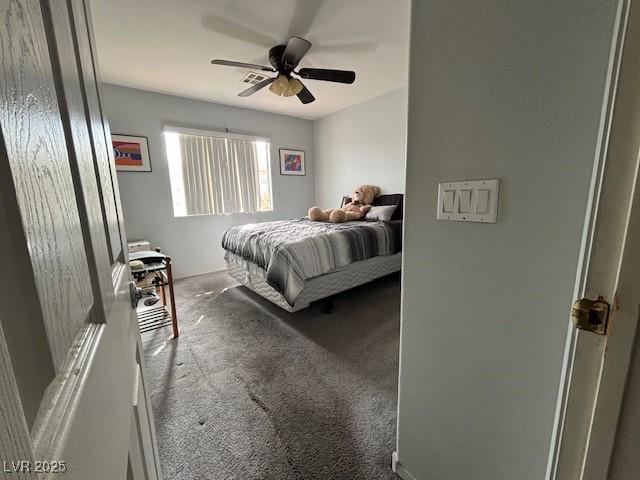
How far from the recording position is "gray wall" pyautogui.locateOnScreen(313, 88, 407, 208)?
374 centimetres

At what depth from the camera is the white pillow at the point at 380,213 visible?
3535 mm

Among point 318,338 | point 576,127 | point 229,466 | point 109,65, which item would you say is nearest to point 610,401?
point 576,127

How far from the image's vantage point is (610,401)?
422 millimetres

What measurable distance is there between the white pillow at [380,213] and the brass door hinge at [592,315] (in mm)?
3099

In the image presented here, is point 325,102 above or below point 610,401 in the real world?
above

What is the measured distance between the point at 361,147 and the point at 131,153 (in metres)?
3.19

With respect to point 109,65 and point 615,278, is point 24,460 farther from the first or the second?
point 109,65

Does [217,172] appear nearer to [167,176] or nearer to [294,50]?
[167,176]

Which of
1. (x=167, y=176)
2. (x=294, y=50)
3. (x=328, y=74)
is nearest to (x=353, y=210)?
(x=328, y=74)

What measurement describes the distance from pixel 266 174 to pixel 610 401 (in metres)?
4.54

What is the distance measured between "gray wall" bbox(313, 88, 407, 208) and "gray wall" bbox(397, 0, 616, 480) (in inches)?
104

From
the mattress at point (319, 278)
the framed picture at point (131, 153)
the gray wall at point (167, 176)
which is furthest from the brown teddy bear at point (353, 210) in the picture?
the framed picture at point (131, 153)

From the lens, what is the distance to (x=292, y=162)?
4.79 m

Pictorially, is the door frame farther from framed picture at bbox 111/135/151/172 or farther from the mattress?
framed picture at bbox 111/135/151/172
